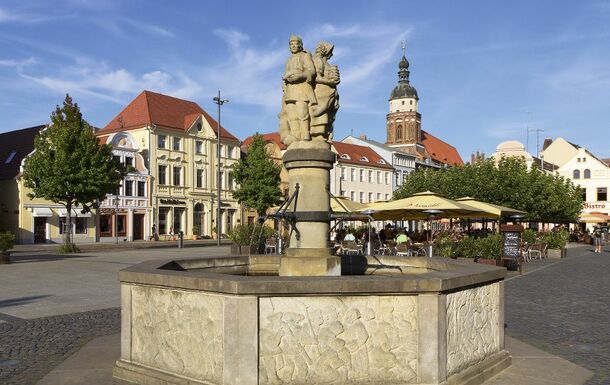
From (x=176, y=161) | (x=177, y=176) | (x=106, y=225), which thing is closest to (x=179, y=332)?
(x=106, y=225)

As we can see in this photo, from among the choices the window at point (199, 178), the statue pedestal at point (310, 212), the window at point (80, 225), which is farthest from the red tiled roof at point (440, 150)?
the statue pedestal at point (310, 212)

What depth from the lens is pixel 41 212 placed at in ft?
143

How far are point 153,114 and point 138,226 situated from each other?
10.5 metres

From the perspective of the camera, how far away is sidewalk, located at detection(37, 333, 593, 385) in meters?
6.23

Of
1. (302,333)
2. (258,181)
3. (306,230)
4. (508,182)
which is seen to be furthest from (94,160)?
(302,333)

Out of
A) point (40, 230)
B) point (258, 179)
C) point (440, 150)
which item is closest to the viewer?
point (40, 230)

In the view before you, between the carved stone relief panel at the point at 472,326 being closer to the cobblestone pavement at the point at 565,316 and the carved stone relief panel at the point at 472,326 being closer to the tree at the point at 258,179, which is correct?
the cobblestone pavement at the point at 565,316

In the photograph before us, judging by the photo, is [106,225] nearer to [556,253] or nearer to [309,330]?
[556,253]

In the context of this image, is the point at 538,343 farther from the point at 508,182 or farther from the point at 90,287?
the point at 508,182

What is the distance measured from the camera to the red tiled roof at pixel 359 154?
237 ft

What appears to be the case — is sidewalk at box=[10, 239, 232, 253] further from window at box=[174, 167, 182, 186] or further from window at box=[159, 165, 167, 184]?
window at box=[174, 167, 182, 186]

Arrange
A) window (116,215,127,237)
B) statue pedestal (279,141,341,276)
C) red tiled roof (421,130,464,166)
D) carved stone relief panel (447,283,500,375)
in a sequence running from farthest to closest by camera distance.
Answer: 1. red tiled roof (421,130,464,166)
2. window (116,215,127,237)
3. statue pedestal (279,141,341,276)
4. carved stone relief panel (447,283,500,375)

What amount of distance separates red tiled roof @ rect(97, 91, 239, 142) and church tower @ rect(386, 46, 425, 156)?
152ft

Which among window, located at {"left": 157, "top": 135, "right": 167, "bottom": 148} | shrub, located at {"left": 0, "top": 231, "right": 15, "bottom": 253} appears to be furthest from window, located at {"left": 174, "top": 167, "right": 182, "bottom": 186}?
shrub, located at {"left": 0, "top": 231, "right": 15, "bottom": 253}
